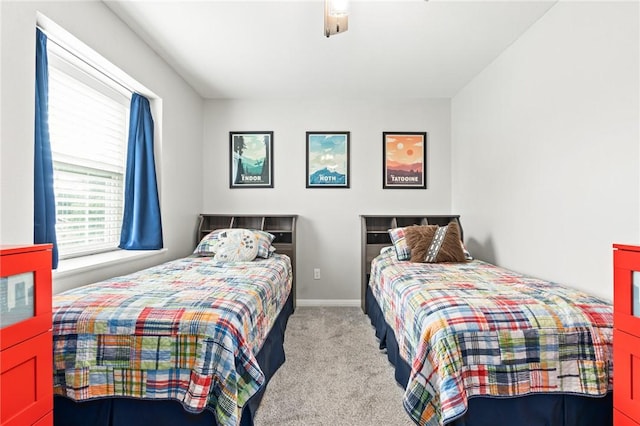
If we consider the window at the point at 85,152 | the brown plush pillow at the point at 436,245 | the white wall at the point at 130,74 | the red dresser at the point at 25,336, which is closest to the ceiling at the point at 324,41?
the white wall at the point at 130,74

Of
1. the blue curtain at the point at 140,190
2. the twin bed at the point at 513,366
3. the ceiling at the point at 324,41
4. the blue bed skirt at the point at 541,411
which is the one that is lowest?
the blue bed skirt at the point at 541,411

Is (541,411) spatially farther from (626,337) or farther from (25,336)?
(25,336)

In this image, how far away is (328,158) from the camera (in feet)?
13.0

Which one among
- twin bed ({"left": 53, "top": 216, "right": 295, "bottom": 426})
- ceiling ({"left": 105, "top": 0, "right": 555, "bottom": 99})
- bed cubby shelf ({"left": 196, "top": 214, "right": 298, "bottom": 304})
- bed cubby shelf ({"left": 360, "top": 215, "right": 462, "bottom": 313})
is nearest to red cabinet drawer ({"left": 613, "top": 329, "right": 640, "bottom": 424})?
twin bed ({"left": 53, "top": 216, "right": 295, "bottom": 426})

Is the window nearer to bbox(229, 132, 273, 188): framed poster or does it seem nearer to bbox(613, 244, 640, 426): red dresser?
bbox(229, 132, 273, 188): framed poster

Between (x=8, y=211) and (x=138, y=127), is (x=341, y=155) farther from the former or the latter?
(x=8, y=211)

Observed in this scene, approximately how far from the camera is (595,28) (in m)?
1.89

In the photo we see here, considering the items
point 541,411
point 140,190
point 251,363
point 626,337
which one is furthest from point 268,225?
point 626,337

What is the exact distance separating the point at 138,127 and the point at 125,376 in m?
2.10

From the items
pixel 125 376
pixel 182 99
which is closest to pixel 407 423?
pixel 125 376

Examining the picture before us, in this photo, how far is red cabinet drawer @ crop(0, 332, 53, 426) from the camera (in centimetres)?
105

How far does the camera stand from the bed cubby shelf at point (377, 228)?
368 cm

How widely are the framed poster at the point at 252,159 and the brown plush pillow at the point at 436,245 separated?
5.96 ft

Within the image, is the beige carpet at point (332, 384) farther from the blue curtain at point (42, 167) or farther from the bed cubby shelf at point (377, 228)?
the blue curtain at point (42, 167)
